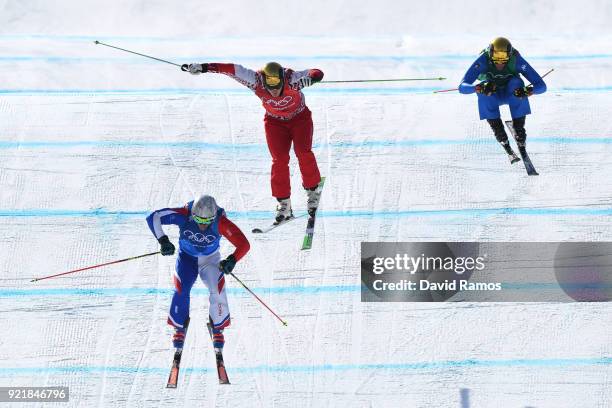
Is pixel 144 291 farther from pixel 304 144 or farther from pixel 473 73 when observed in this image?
pixel 473 73

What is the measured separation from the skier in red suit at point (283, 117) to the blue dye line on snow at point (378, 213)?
1.46ft

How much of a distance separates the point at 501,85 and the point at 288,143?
2.43 meters

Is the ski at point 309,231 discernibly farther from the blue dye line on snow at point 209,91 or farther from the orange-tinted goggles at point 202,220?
the orange-tinted goggles at point 202,220

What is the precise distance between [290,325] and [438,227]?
2002 millimetres

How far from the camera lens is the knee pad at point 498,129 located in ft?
47.8

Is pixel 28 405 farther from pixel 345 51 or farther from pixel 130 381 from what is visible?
pixel 345 51

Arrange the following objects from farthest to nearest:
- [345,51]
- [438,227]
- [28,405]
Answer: [345,51]
[438,227]
[28,405]

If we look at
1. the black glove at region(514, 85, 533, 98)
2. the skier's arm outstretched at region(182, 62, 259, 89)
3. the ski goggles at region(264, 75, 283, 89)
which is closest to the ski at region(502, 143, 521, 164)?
the black glove at region(514, 85, 533, 98)

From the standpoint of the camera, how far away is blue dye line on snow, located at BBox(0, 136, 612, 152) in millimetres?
15156

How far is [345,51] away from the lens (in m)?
16.1

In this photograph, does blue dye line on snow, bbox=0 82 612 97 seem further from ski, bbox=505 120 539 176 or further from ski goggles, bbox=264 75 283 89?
ski goggles, bbox=264 75 283 89

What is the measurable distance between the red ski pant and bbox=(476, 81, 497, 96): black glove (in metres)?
1.85

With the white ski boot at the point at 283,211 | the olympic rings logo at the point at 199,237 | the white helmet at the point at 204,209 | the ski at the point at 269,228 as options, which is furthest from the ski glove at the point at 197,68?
the ski at the point at 269,228

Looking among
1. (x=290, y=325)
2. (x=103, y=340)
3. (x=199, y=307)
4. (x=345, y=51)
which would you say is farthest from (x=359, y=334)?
(x=345, y=51)
